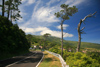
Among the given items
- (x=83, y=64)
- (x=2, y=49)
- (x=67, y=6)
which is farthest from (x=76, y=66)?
(x=2, y=49)

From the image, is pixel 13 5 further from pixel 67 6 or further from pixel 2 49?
pixel 67 6

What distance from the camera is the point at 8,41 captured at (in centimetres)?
1758

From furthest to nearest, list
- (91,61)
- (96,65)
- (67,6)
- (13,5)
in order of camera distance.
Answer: (13,5) → (67,6) → (91,61) → (96,65)

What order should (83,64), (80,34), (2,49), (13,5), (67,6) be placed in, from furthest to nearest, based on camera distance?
(13,5) < (67,6) < (2,49) < (80,34) < (83,64)

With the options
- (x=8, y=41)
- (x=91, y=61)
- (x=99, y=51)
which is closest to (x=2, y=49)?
(x=8, y=41)

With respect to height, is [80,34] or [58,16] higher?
[58,16]

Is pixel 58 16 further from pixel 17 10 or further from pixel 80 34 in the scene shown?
pixel 17 10

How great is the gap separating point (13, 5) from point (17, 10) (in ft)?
6.43

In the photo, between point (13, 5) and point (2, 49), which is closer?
point (2, 49)

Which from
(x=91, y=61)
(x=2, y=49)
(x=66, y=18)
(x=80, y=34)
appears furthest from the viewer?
(x=66, y=18)

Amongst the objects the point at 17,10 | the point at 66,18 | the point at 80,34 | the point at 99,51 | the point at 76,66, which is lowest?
the point at 76,66

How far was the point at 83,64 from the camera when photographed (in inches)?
258

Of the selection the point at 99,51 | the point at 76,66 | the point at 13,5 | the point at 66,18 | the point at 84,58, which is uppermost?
the point at 13,5

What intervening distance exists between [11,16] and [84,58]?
26396 millimetres
